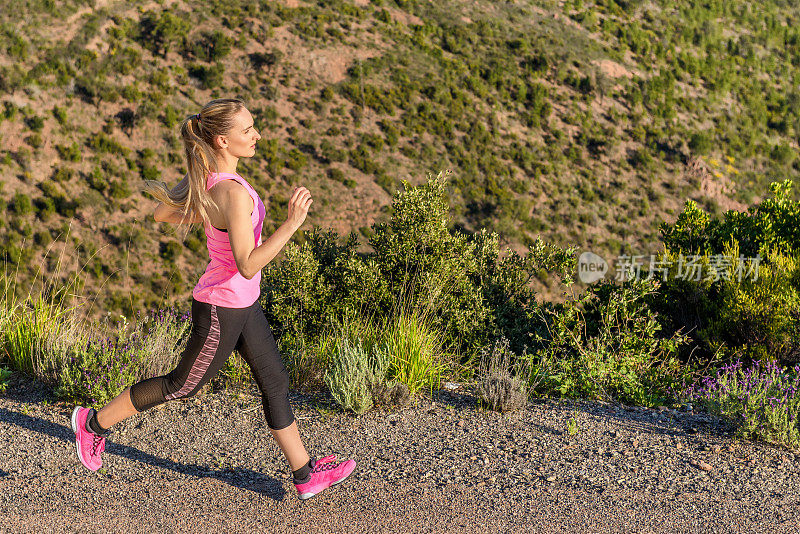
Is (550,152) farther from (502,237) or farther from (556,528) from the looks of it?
(556,528)

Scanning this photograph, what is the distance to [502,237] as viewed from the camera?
83.4 ft

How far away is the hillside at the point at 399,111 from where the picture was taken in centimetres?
2539

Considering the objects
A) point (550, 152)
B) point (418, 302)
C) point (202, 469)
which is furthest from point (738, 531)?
point (550, 152)

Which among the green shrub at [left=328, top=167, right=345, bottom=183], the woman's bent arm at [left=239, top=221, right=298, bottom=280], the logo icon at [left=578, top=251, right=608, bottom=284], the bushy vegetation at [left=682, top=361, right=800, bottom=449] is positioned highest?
the woman's bent arm at [left=239, top=221, right=298, bottom=280]

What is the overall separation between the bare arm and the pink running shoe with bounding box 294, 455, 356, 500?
888 mm

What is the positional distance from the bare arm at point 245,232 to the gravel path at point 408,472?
3.27 feet

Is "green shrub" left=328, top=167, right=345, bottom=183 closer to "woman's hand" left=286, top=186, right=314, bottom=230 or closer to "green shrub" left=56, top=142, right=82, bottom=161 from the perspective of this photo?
"green shrub" left=56, top=142, right=82, bottom=161

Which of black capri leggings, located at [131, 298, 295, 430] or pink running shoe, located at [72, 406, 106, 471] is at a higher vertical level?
black capri leggings, located at [131, 298, 295, 430]

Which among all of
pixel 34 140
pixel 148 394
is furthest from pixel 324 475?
pixel 34 140

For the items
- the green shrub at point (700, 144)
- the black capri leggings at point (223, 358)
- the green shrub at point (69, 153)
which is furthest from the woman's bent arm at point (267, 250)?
the green shrub at point (700, 144)

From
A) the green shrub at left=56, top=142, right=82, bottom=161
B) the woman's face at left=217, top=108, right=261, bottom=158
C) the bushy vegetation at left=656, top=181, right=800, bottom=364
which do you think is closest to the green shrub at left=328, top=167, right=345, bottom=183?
the green shrub at left=56, top=142, right=82, bottom=161

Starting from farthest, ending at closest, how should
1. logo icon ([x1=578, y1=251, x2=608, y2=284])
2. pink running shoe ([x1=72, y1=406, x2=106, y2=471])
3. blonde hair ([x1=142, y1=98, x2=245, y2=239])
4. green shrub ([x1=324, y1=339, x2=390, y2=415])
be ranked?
logo icon ([x1=578, y1=251, x2=608, y2=284]) < green shrub ([x1=324, y1=339, x2=390, y2=415]) < pink running shoe ([x1=72, y1=406, x2=106, y2=471]) < blonde hair ([x1=142, y1=98, x2=245, y2=239])

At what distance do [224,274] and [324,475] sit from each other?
896 mm

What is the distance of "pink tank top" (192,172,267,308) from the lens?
2.57 m
